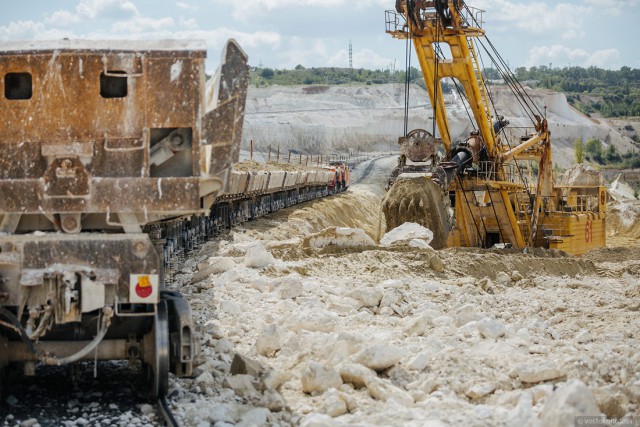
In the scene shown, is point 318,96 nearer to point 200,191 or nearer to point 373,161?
point 373,161

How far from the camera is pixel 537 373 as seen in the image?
867 centimetres

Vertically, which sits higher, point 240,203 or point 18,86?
point 18,86

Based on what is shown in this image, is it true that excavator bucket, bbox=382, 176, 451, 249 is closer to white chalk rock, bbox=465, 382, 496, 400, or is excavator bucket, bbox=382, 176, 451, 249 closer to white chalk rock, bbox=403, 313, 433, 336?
white chalk rock, bbox=403, 313, 433, 336

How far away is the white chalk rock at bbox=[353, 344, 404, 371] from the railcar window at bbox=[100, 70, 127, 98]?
3.34 metres

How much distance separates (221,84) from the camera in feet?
26.3

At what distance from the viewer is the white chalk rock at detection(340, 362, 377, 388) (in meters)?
8.73

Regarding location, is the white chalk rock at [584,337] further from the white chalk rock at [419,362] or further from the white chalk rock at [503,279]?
the white chalk rock at [503,279]

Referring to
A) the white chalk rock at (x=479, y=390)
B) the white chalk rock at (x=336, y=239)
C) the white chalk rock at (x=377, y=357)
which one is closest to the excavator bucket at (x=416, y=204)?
the white chalk rock at (x=336, y=239)

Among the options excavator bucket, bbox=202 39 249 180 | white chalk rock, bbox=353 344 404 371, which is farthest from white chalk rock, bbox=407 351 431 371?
excavator bucket, bbox=202 39 249 180

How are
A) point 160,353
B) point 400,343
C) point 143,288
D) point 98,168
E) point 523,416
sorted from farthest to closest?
1. point 400,343
2. point 160,353
3. point 98,168
4. point 143,288
5. point 523,416

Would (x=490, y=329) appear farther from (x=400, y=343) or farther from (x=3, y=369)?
(x=3, y=369)

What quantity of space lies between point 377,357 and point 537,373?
1.50 metres

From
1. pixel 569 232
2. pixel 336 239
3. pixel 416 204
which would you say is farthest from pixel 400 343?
pixel 569 232

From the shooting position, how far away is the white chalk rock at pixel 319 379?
872 centimetres
